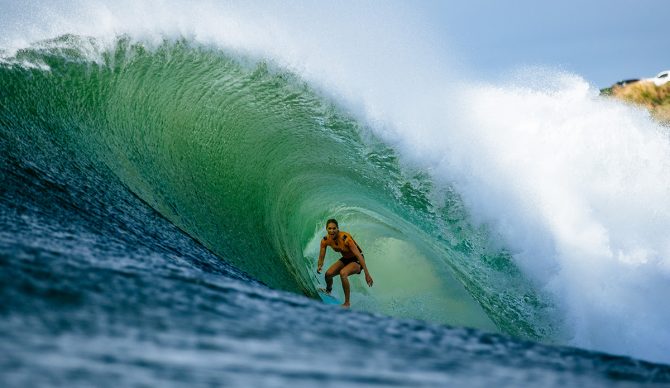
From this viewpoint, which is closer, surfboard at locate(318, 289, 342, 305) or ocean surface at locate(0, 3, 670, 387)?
ocean surface at locate(0, 3, 670, 387)

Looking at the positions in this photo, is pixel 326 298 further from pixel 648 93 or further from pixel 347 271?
pixel 648 93

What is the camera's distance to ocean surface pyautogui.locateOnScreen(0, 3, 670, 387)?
67.6 inches

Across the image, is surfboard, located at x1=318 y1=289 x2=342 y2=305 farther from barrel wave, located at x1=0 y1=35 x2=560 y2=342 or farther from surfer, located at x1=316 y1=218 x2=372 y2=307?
surfer, located at x1=316 y1=218 x2=372 y2=307

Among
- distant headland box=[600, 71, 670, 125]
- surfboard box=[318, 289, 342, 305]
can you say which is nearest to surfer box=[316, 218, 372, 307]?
surfboard box=[318, 289, 342, 305]

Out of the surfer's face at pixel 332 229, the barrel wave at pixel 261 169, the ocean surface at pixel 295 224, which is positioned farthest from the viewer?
the surfer's face at pixel 332 229

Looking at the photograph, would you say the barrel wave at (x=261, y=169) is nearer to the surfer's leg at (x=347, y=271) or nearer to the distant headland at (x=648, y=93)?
the surfer's leg at (x=347, y=271)

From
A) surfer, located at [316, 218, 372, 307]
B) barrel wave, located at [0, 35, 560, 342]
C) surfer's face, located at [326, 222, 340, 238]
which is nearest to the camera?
barrel wave, located at [0, 35, 560, 342]

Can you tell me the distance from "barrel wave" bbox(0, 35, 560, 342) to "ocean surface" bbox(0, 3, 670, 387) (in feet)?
0.11

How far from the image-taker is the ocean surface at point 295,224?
1717 millimetres

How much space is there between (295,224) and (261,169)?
1057mm

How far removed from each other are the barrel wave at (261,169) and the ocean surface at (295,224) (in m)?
0.03

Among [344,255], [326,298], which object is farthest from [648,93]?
[344,255]

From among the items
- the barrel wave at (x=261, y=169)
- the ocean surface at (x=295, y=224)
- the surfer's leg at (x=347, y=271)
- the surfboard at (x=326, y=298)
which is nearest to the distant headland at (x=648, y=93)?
the ocean surface at (x=295, y=224)

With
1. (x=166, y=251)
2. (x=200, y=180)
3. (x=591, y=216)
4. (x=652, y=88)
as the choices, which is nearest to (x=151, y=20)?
(x=200, y=180)
